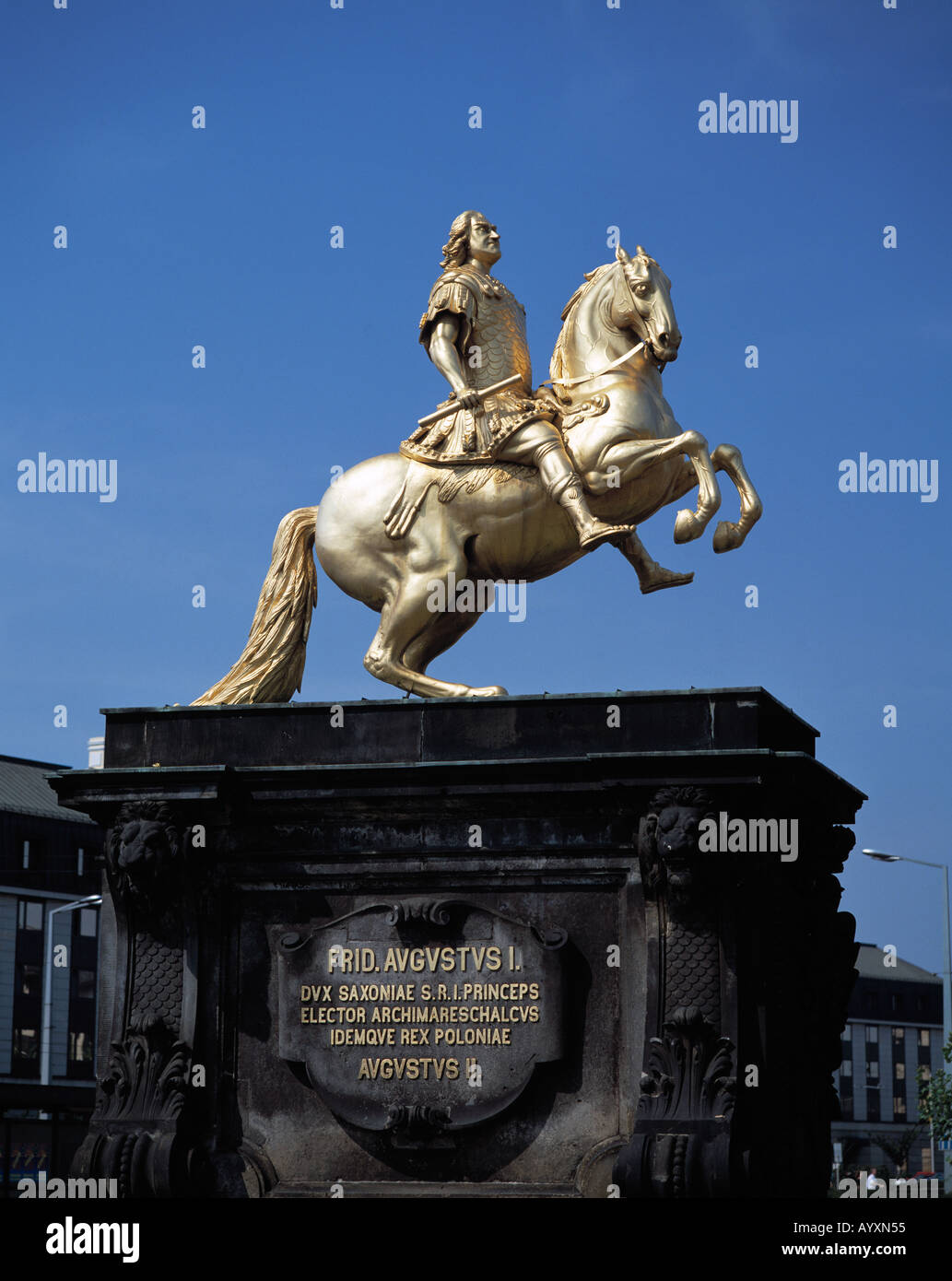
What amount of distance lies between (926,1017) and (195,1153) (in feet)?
297

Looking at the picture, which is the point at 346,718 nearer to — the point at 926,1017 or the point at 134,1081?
the point at 134,1081

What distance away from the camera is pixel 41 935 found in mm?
65625

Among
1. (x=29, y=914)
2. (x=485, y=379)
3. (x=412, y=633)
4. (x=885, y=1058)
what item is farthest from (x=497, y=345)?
(x=885, y=1058)

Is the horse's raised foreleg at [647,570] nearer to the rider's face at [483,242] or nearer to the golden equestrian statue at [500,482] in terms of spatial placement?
the golden equestrian statue at [500,482]

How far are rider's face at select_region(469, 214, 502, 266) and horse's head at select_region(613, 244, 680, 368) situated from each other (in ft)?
4.56

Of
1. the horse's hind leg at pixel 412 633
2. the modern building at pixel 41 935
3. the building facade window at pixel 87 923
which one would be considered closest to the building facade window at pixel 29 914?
the modern building at pixel 41 935

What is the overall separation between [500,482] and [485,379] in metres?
1.23

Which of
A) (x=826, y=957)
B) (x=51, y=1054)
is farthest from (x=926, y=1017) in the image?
(x=826, y=957)

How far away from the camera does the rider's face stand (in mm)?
19578

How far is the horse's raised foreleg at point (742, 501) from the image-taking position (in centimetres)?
1833

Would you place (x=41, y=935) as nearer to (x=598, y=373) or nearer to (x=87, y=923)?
(x=87, y=923)

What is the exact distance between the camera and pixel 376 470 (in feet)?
61.6

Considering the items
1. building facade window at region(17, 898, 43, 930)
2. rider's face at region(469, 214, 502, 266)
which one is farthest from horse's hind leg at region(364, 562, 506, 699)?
building facade window at region(17, 898, 43, 930)

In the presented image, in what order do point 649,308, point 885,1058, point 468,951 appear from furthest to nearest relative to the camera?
point 885,1058 < point 649,308 < point 468,951
